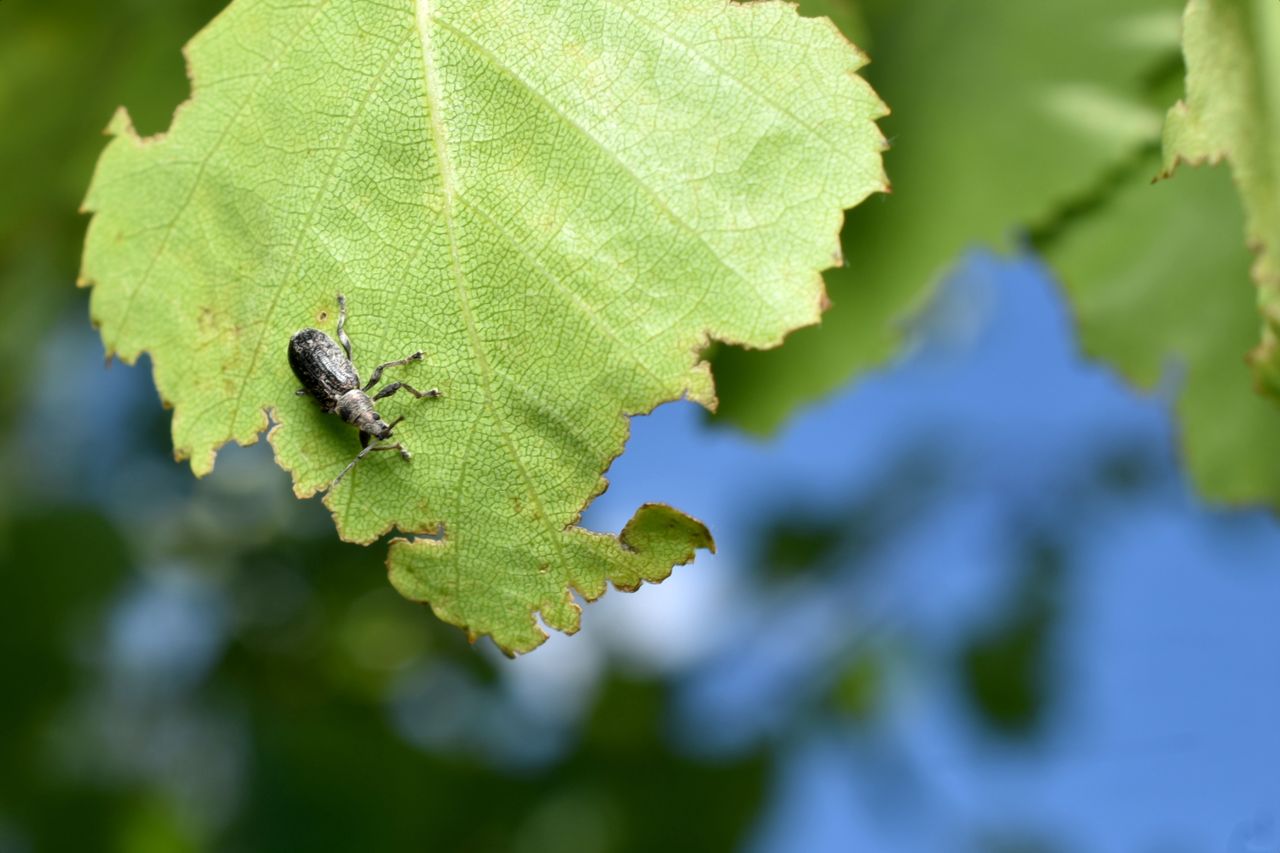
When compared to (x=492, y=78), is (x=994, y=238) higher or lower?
higher

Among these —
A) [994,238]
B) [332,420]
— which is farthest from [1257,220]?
[332,420]

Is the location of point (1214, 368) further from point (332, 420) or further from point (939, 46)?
point (332, 420)

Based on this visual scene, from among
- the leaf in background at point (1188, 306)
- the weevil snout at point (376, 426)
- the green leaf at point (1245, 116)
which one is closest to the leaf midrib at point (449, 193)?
the weevil snout at point (376, 426)

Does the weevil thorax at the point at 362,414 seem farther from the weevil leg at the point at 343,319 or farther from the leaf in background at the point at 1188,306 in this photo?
the leaf in background at the point at 1188,306

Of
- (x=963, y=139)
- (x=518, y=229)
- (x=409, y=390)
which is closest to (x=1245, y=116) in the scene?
(x=963, y=139)

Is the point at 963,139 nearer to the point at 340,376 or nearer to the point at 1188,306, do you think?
the point at 1188,306

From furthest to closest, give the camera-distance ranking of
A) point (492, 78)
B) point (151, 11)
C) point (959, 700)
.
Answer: point (959, 700)
point (151, 11)
point (492, 78)
